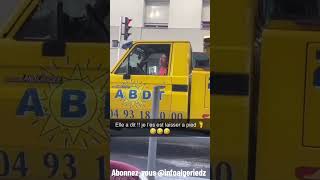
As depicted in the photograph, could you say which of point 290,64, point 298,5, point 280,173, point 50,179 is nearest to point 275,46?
point 290,64

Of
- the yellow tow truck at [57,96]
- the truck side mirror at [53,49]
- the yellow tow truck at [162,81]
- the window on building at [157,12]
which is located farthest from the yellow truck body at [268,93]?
the truck side mirror at [53,49]

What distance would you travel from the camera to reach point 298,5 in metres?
2.35

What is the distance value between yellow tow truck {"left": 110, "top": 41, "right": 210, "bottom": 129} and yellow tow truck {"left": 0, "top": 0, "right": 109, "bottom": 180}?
0.48 ft

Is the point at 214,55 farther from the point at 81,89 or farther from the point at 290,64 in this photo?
the point at 81,89

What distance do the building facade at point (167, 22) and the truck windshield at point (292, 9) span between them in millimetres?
292

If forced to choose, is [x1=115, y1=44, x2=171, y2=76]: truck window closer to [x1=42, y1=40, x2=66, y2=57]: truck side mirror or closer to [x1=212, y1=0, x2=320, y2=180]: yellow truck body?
[x1=42, y1=40, x2=66, y2=57]: truck side mirror

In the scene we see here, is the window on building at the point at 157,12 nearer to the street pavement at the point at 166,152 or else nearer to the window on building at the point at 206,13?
the window on building at the point at 206,13

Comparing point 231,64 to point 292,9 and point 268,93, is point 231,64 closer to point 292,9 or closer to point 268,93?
point 268,93

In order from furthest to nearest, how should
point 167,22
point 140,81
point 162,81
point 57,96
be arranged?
1. point 162,81
2. point 140,81
3. point 167,22
4. point 57,96

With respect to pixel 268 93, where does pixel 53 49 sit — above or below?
above

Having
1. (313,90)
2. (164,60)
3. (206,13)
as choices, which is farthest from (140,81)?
(313,90)

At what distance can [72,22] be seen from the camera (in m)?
2.57

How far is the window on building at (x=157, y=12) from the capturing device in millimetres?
2670

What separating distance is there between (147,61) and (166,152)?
23.9 inches
